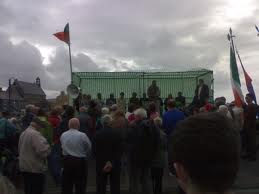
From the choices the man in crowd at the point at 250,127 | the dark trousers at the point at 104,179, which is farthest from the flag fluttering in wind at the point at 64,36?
the dark trousers at the point at 104,179

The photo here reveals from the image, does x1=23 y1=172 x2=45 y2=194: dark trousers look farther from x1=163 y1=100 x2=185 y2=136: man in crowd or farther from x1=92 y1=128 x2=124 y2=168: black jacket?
x1=163 y1=100 x2=185 y2=136: man in crowd

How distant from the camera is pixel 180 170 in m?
2.15

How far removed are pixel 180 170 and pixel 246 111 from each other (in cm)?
1405

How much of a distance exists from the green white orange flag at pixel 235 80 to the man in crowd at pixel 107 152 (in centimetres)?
860

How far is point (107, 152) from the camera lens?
36.2ft

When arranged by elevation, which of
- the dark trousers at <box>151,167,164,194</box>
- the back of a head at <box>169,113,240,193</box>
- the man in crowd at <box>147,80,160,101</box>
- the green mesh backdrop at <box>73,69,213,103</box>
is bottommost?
the dark trousers at <box>151,167,164,194</box>

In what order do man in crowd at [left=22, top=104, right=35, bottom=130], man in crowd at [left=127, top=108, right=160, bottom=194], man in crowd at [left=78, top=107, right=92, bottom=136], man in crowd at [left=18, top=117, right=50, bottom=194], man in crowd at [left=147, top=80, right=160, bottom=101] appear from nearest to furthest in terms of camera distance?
1. man in crowd at [left=18, top=117, right=50, bottom=194]
2. man in crowd at [left=127, top=108, right=160, bottom=194]
3. man in crowd at [left=22, top=104, right=35, bottom=130]
4. man in crowd at [left=78, top=107, right=92, bottom=136]
5. man in crowd at [left=147, top=80, right=160, bottom=101]

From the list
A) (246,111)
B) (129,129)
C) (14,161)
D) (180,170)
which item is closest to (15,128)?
(14,161)

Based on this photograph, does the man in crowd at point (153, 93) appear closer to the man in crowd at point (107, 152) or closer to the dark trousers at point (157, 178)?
the dark trousers at point (157, 178)

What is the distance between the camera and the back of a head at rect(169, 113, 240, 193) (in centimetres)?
207

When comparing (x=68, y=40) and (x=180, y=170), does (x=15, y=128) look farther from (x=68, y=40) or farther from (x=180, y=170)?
(x=180, y=170)

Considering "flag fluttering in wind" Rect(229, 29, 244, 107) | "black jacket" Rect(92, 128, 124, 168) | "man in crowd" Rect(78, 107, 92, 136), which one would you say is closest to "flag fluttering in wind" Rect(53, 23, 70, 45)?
"flag fluttering in wind" Rect(229, 29, 244, 107)

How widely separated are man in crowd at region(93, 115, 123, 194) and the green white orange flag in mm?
8605

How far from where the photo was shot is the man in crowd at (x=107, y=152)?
11.0 metres
